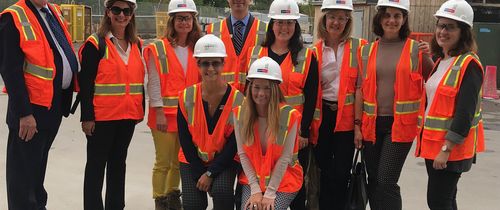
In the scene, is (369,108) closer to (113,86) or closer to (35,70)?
(113,86)


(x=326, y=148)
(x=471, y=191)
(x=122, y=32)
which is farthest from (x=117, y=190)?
(x=471, y=191)

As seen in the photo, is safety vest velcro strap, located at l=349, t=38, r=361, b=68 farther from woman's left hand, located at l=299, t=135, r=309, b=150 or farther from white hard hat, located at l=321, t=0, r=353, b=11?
woman's left hand, located at l=299, t=135, r=309, b=150

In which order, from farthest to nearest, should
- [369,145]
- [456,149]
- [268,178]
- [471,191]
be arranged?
[471,191]
[369,145]
[268,178]
[456,149]

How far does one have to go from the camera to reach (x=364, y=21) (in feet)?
56.8

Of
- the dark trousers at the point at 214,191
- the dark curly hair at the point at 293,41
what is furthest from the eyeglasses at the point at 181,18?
the dark trousers at the point at 214,191

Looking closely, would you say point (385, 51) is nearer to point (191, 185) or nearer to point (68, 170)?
point (191, 185)

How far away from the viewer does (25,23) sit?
3818mm

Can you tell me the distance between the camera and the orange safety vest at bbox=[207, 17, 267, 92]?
4.80 m

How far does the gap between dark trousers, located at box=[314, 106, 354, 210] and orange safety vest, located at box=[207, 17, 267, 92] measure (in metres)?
0.81

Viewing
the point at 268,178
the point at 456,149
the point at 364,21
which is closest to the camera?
the point at 456,149

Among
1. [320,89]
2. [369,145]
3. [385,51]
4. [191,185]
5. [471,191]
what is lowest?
[471,191]

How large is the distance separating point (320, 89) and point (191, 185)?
1.31 metres

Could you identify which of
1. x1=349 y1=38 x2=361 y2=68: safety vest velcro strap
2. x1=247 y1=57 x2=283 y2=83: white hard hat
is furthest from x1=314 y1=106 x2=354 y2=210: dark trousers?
x1=247 y1=57 x2=283 y2=83: white hard hat

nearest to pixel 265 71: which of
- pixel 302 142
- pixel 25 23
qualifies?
pixel 302 142
